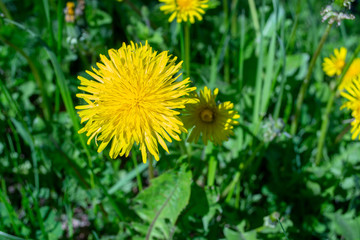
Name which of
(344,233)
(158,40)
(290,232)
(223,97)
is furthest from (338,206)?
(158,40)

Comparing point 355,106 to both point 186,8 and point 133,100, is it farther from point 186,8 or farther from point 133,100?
point 186,8

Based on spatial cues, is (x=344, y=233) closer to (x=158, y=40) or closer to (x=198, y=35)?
(x=158, y=40)

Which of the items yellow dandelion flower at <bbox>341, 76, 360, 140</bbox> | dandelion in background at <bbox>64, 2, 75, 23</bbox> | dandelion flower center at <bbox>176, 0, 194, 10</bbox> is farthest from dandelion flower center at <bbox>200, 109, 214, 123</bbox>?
dandelion in background at <bbox>64, 2, 75, 23</bbox>

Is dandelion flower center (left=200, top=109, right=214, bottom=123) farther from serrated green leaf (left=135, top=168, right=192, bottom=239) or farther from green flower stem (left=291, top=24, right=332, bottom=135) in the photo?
green flower stem (left=291, top=24, right=332, bottom=135)

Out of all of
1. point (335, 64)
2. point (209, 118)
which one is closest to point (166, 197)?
point (209, 118)

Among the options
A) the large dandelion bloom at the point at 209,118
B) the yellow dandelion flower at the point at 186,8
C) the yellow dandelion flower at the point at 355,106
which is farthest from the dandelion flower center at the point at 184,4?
the yellow dandelion flower at the point at 355,106

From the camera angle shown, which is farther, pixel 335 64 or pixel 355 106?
pixel 335 64

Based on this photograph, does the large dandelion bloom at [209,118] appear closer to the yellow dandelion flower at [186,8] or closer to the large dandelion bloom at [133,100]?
the large dandelion bloom at [133,100]
